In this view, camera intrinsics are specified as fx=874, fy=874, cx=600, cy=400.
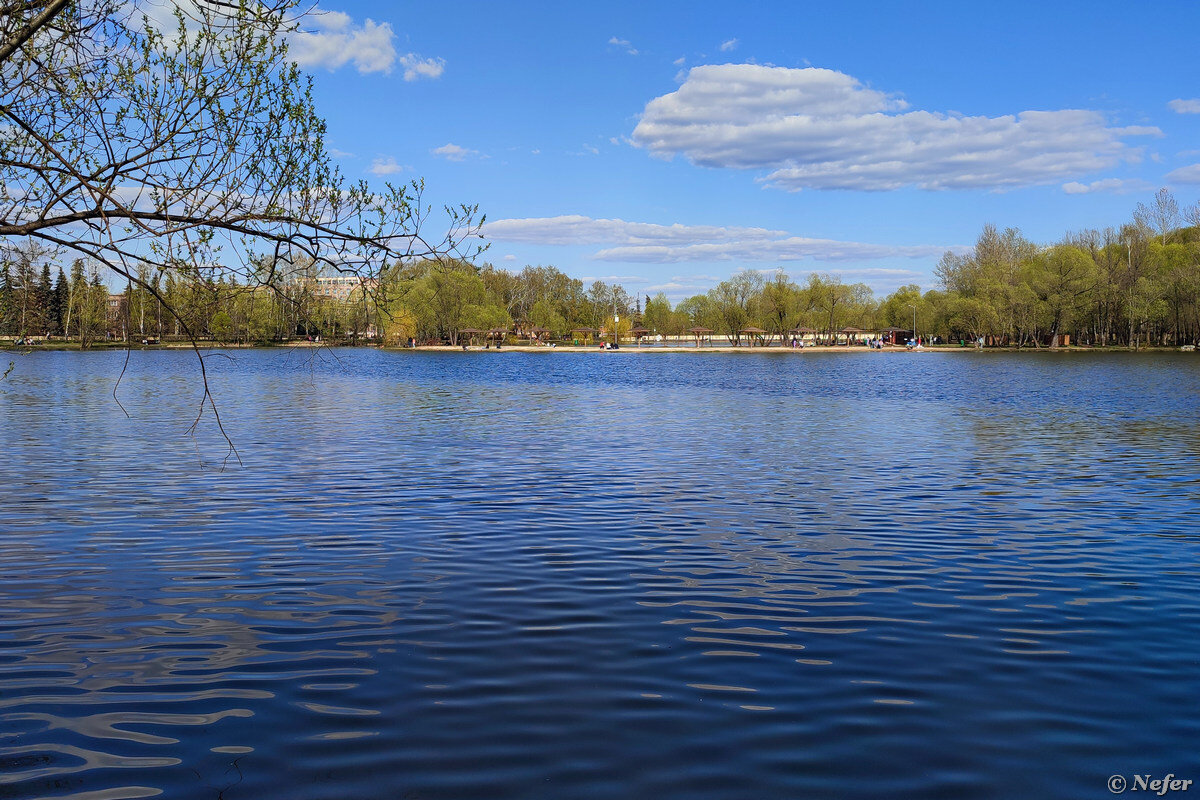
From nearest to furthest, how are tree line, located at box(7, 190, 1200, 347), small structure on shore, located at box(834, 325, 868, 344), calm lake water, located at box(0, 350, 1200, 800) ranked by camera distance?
calm lake water, located at box(0, 350, 1200, 800)
tree line, located at box(7, 190, 1200, 347)
small structure on shore, located at box(834, 325, 868, 344)

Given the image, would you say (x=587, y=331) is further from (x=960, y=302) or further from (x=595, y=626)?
(x=595, y=626)

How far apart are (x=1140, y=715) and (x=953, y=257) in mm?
157066

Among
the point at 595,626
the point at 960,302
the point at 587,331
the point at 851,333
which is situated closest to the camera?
the point at 595,626

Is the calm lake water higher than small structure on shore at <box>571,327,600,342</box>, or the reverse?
small structure on shore at <box>571,327,600,342</box>

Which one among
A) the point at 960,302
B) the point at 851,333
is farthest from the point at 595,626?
the point at 851,333

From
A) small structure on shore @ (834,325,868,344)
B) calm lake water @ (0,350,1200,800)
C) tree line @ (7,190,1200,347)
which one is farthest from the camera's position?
small structure on shore @ (834,325,868,344)

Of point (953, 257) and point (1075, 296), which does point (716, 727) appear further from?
point (953, 257)

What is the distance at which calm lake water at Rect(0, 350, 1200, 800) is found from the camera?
6.15m

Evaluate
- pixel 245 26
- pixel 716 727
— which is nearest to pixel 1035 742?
pixel 716 727

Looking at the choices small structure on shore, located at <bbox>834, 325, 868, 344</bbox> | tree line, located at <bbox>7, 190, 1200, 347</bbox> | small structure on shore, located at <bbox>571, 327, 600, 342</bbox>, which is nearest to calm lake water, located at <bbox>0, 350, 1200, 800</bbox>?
tree line, located at <bbox>7, 190, 1200, 347</bbox>

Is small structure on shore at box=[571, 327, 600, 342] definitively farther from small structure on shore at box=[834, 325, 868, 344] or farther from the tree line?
small structure on shore at box=[834, 325, 868, 344]

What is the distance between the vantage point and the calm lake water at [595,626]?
6.15m

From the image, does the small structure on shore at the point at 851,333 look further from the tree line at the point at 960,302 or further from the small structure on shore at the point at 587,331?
the small structure on shore at the point at 587,331

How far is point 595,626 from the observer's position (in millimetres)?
9109
